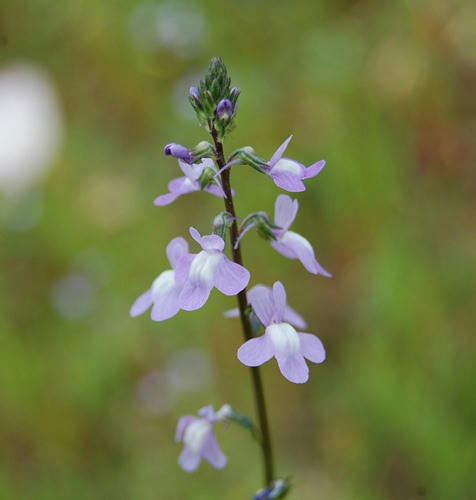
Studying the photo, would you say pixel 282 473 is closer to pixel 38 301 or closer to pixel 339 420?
pixel 339 420

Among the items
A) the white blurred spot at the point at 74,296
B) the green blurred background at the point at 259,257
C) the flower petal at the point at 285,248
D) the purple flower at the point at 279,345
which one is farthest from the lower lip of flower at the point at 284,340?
the white blurred spot at the point at 74,296

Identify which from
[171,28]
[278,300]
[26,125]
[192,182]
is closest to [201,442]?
[278,300]

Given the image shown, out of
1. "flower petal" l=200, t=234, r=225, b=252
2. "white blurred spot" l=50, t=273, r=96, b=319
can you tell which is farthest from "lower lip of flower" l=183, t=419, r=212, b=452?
"white blurred spot" l=50, t=273, r=96, b=319

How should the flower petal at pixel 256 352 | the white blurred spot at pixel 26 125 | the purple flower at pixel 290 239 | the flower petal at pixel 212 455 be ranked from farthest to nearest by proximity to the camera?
the white blurred spot at pixel 26 125 → the flower petal at pixel 212 455 → the purple flower at pixel 290 239 → the flower petal at pixel 256 352

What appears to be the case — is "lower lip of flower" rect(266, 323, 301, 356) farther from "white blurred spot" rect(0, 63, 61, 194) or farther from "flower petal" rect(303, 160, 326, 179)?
"white blurred spot" rect(0, 63, 61, 194)

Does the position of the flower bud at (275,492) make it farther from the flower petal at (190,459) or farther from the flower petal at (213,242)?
the flower petal at (213,242)

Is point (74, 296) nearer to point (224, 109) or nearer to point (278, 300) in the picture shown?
point (278, 300)
